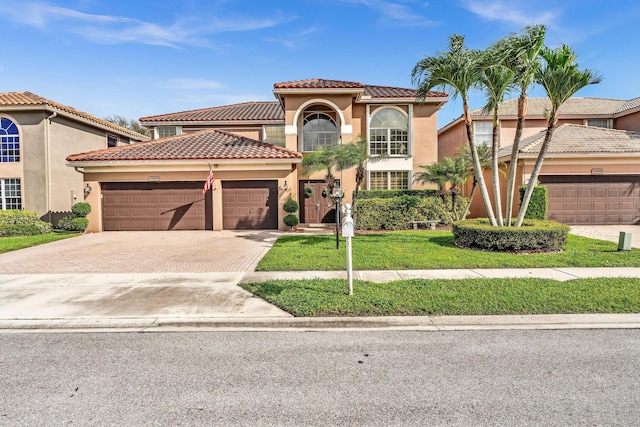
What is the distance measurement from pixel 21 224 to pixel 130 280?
12.3 meters

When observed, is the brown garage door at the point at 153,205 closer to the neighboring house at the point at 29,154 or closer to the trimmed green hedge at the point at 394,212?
the neighboring house at the point at 29,154

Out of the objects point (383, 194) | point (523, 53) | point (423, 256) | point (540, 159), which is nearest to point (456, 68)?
point (523, 53)

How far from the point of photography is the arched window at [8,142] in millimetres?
17516

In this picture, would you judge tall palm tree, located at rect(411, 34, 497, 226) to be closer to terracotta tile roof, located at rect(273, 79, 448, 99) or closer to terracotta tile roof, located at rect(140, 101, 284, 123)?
terracotta tile roof, located at rect(273, 79, 448, 99)

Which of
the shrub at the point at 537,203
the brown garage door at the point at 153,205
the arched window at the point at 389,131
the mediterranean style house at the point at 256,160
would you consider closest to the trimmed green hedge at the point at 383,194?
the mediterranean style house at the point at 256,160

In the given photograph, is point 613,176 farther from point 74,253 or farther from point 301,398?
point 74,253

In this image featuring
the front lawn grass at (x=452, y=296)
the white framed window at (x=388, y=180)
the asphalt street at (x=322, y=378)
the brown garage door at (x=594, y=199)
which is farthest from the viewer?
the white framed window at (x=388, y=180)

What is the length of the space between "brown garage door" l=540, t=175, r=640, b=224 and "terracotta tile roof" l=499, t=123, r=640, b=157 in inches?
52.1

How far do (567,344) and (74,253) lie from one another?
12.6 m

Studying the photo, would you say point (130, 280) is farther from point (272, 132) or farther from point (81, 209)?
point (272, 132)

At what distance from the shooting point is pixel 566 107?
2486cm

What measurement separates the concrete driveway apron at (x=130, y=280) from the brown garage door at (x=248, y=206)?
3141 mm

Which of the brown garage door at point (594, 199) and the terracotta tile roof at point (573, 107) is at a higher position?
the terracotta tile roof at point (573, 107)

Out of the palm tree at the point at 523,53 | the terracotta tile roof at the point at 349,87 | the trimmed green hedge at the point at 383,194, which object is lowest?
the trimmed green hedge at the point at 383,194
